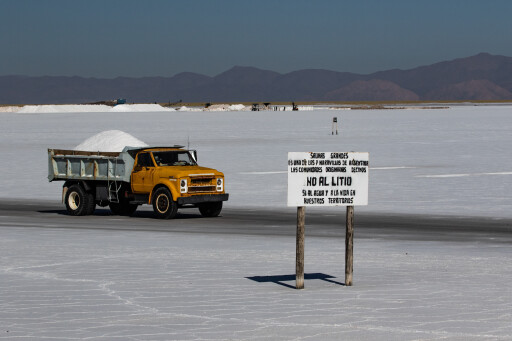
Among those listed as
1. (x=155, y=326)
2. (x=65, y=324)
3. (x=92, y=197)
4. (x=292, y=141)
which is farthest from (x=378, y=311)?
(x=292, y=141)

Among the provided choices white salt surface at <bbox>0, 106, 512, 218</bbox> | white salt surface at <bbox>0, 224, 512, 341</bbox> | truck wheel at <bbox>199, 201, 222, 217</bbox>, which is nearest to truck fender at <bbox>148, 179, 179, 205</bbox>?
→ truck wheel at <bbox>199, 201, 222, 217</bbox>

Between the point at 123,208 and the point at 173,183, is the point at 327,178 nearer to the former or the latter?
the point at 173,183

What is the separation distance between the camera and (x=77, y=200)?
25.1m

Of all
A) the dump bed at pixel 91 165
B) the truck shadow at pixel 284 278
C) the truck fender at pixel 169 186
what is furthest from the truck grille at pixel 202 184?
the truck shadow at pixel 284 278

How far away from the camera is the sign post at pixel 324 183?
12859 millimetres

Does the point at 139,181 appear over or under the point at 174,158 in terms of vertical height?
under

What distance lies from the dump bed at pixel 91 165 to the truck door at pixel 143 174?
0.69ft

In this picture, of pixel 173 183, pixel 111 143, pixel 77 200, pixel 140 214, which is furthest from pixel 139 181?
pixel 111 143

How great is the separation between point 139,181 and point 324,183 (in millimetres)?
11632

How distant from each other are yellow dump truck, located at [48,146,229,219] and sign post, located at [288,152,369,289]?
1018 cm

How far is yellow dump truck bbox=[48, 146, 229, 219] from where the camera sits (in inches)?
917

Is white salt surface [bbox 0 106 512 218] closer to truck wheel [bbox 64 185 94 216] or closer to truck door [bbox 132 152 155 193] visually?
truck door [bbox 132 152 155 193]

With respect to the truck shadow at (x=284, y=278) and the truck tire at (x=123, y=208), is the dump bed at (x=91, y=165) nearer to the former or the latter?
the truck tire at (x=123, y=208)

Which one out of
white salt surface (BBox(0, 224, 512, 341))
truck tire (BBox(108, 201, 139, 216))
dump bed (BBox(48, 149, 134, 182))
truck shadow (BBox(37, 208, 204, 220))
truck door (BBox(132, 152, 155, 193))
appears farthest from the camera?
truck tire (BBox(108, 201, 139, 216))
